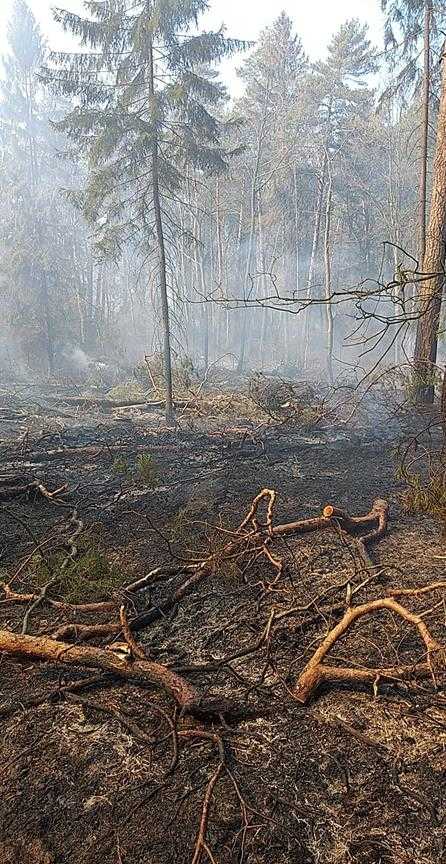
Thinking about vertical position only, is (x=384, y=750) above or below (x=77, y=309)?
below

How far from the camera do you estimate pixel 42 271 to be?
26.8 metres

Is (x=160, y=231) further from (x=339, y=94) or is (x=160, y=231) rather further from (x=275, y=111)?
(x=275, y=111)

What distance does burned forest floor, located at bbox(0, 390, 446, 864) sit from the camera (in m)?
2.53

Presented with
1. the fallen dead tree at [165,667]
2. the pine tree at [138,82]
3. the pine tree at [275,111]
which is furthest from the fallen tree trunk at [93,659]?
the pine tree at [275,111]

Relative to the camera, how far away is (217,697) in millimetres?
3342

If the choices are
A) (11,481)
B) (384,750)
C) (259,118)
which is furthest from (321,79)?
(384,750)

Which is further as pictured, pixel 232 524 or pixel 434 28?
pixel 434 28

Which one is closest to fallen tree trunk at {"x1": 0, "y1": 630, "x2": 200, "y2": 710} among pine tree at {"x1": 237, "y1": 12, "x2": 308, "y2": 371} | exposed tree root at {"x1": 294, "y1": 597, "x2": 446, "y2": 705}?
exposed tree root at {"x1": 294, "y1": 597, "x2": 446, "y2": 705}

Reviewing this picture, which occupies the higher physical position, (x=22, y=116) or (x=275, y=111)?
(x=22, y=116)

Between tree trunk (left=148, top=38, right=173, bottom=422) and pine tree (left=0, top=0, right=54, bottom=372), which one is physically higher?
pine tree (left=0, top=0, right=54, bottom=372)

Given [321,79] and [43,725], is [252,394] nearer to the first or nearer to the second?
[43,725]

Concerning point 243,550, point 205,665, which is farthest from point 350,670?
point 243,550

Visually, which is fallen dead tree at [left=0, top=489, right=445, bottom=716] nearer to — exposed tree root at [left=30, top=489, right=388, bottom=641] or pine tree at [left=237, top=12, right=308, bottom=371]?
exposed tree root at [left=30, top=489, right=388, bottom=641]

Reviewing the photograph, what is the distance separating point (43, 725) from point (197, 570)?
211cm
